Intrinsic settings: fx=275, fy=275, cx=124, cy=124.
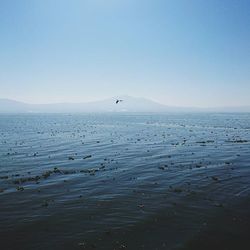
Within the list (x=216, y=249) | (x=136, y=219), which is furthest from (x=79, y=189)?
(x=216, y=249)

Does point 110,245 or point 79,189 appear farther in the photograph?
point 79,189

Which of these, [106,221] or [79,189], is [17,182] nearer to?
[79,189]

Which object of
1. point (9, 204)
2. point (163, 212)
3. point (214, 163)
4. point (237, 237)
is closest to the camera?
point (237, 237)

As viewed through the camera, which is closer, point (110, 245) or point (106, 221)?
point (110, 245)

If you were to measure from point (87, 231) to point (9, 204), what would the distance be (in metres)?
10.0

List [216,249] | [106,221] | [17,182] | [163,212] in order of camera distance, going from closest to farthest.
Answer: [216,249] < [106,221] < [163,212] < [17,182]

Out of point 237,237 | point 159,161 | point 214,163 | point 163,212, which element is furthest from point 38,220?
point 214,163

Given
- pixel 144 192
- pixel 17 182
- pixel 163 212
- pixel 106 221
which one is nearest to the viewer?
pixel 106 221

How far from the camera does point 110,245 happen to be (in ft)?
62.5

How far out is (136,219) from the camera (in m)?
23.2

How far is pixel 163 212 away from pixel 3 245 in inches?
517

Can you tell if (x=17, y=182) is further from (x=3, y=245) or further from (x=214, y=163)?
(x=214, y=163)

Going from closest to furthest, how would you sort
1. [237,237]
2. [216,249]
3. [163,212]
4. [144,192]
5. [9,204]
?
[216,249] → [237,237] → [163,212] → [9,204] → [144,192]

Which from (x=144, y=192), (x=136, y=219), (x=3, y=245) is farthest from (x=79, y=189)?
(x=3, y=245)
